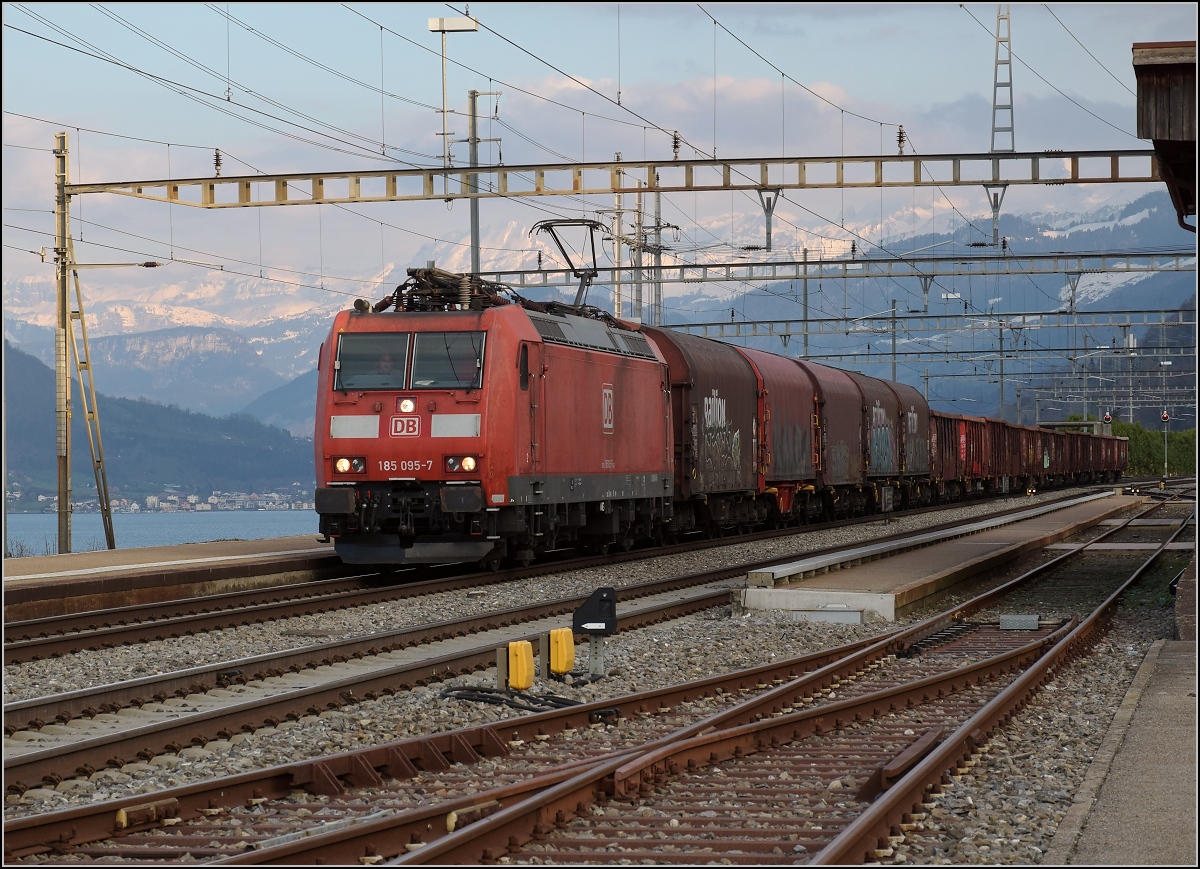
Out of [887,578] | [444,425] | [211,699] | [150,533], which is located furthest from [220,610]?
[150,533]

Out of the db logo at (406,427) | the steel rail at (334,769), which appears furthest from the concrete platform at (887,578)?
the steel rail at (334,769)

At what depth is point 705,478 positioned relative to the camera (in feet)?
86.2

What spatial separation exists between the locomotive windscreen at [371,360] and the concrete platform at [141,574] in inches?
120

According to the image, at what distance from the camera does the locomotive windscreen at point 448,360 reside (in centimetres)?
1881

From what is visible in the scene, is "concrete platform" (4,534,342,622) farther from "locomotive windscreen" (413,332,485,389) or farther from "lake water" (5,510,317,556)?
"locomotive windscreen" (413,332,485,389)

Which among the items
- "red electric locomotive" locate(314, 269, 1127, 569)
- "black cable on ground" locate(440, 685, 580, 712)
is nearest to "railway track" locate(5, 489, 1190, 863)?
"black cable on ground" locate(440, 685, 580, 712)

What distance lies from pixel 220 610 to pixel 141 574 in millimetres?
1824

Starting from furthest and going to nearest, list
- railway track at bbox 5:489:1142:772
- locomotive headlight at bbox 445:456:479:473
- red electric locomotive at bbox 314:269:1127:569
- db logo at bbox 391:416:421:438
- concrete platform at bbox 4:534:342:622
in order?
db logo at bbox 391:416:421:438, red electric locomotive at bbox 314:269:1127:569, locomotive headlight at bbox 445:456:479:473, concrete platform at bbox 4:534:342:622, railway track at bbox 5:489:1142:772

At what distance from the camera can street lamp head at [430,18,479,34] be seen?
3338 centimetres

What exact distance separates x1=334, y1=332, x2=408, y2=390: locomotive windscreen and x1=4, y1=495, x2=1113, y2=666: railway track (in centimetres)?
269

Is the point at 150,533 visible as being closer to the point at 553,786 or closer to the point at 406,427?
the point at 406,427

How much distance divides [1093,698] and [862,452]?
87.7ft

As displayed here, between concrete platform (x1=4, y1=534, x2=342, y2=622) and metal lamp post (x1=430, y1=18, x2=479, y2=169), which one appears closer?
concrete platform (x1=4, y1=534, x2=342, y2=622)

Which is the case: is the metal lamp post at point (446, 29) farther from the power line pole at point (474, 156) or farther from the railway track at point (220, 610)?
the railway track at point (220, 610)
